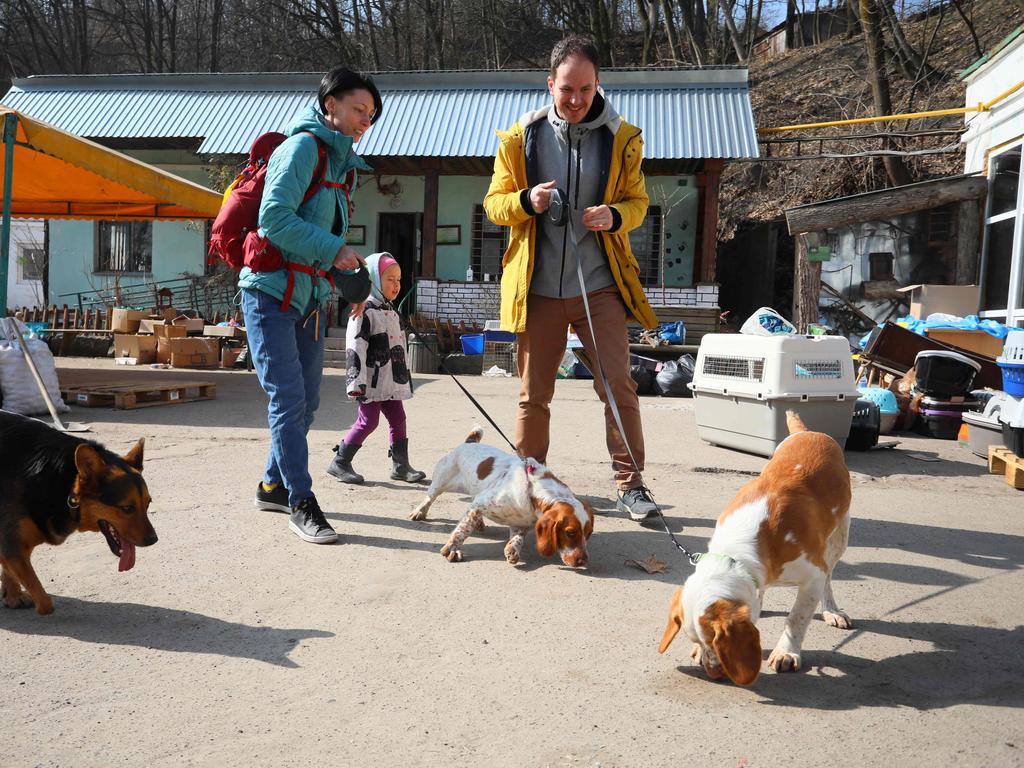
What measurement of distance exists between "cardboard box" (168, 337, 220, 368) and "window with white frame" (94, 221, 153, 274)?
676 centimetres

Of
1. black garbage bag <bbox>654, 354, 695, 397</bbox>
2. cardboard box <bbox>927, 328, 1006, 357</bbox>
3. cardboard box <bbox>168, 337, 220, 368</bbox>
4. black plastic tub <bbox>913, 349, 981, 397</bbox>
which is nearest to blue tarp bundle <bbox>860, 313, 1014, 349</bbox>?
cardboard box <bbox>927, 328, 1006, 357</bbox>

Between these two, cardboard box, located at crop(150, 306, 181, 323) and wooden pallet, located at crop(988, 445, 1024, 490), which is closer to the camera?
wooden pallet, located at crop(988, 445, 1024, 490)

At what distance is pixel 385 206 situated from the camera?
17734mm

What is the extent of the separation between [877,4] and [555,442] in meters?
16.5

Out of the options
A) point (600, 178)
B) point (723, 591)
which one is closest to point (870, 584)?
point (723, 591)

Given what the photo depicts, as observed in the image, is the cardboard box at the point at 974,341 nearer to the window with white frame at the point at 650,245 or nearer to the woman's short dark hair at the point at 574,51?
the woman's short dark hair at the point at 574,51

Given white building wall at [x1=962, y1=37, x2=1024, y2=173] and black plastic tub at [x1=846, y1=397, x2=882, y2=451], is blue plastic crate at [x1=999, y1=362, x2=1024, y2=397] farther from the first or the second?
white building wall at [x1=962, y1=37, x2=1024, y2=173]

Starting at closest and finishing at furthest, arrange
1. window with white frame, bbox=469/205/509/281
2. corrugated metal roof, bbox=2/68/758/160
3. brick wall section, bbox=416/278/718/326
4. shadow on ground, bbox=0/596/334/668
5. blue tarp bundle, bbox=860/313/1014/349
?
shadow on ground, bbox=0/596/334/668, blue tarp bundle, bbox=860/313/1014/349, corrugated metal roof, bbox=2/68/758/160, brick wall section, bbox=416/278/718/326, window with white frame, bbox=469/205/509/281

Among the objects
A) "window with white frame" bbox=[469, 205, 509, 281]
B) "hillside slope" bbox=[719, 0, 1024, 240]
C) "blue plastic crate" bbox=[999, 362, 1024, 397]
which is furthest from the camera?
"window with white frame" bbox=[469, 205, 509, 281]

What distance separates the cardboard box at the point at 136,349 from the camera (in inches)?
521

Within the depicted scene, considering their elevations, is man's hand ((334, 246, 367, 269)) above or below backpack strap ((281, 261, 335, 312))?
above

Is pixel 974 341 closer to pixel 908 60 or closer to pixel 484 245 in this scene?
pixel 484 245

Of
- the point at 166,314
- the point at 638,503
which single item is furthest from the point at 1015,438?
the point at 166,314

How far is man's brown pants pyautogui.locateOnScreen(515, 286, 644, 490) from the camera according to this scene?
4.19 m
